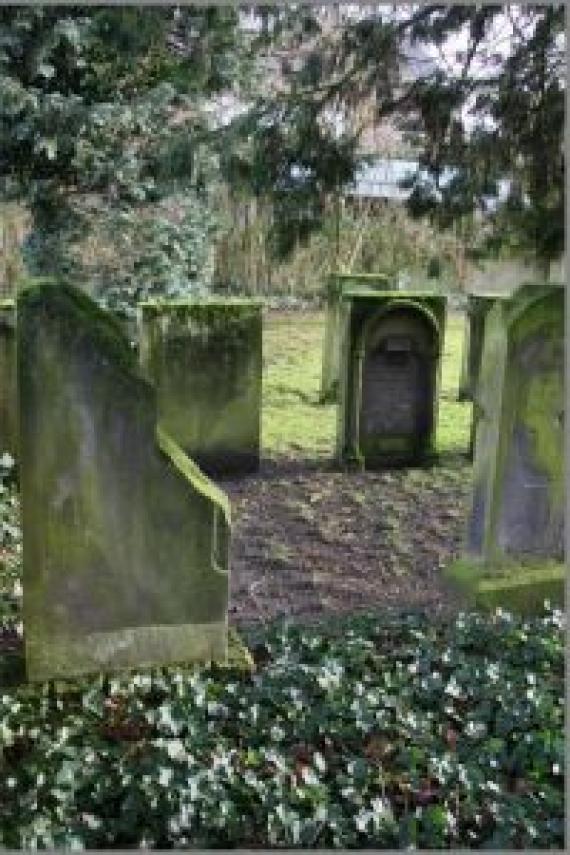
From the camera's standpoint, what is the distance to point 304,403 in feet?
36.8

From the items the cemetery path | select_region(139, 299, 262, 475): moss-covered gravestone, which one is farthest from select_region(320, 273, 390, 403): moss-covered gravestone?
select_region(139, 299, 262, 475): moss-covered gravestone

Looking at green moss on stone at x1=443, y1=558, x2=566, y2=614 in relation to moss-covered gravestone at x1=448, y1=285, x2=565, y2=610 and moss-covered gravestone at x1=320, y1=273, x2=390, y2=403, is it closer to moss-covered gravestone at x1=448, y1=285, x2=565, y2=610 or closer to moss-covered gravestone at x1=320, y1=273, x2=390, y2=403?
moss-covered gravestone at x1=448, y1=285, x2=565, y2=610

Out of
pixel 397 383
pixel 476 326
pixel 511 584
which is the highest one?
pixel 476 326

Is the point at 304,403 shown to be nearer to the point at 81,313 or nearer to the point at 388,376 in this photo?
the point at 388,376

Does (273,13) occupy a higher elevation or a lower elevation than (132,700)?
higher

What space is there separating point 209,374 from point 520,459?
382 centimetres

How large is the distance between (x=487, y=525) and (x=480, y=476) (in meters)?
0.28

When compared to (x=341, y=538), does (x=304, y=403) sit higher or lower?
higher

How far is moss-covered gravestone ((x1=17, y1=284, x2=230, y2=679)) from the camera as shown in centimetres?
331

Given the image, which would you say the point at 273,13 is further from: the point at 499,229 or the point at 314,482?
the point at 314,482

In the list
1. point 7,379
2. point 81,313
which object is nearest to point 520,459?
point 81,313

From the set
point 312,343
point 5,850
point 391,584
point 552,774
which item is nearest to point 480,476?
point 391,584

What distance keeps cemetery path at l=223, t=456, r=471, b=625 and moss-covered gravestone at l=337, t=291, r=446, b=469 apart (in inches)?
11.5

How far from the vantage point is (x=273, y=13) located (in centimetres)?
547
